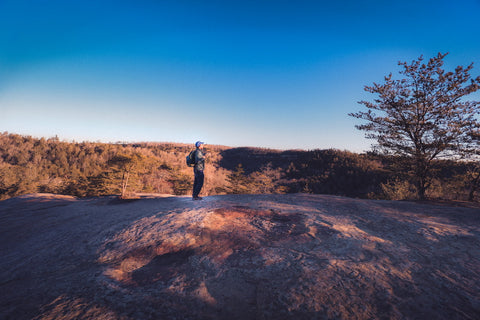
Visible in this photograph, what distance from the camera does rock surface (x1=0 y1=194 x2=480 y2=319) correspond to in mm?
1474

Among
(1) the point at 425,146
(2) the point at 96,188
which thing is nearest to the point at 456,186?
(1) the point at 425,146

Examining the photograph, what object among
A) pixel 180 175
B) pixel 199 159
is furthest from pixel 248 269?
pixel 180 175

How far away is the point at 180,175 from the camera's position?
3183cm

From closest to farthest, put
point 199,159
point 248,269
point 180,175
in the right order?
1. point 248,269
2. point 199,159
3. point 180,175

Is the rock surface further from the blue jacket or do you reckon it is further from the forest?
the forest

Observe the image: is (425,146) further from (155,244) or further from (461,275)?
(155,244)

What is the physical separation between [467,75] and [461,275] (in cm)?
1238

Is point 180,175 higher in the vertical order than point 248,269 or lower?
lower

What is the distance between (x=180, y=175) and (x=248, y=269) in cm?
3165

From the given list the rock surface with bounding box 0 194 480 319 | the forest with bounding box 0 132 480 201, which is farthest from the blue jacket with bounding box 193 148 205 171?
the forest with bounding box 0 132 480 201

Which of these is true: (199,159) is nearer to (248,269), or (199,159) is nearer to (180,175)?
(248,269)

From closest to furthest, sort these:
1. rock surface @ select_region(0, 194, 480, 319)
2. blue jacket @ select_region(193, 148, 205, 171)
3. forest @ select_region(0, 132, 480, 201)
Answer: rock surface @ select_region(0, 194, 480, 319), blue jacket @ select_region(193, 148, 205, 171), forest @ select_region(0, 132, 480, 201)

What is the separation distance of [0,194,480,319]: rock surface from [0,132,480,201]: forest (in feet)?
25.0

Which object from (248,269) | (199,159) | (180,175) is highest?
(199,159)
